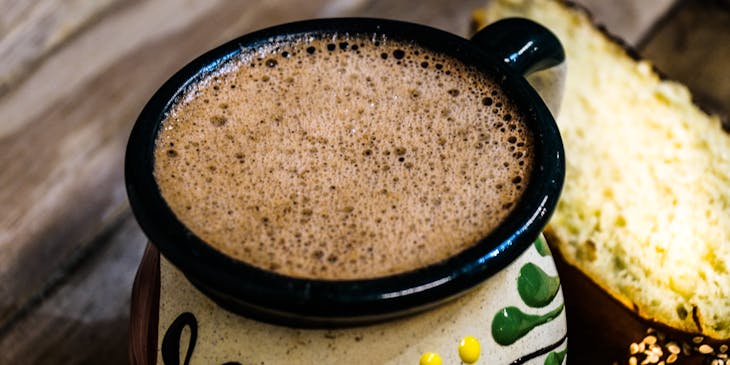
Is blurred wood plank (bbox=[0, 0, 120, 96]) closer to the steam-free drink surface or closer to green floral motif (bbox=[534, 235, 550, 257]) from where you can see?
the steam-free drink surface

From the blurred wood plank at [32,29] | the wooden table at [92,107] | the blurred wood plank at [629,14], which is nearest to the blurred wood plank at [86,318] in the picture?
the wooden table at [92,107]

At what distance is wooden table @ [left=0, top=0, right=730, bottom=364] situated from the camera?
1010 mm

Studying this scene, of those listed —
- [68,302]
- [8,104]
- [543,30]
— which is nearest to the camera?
[543,30]

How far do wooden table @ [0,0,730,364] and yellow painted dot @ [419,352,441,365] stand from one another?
52 centimetres

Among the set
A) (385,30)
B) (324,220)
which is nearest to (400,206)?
(324,220)

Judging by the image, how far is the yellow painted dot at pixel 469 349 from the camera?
0.60m

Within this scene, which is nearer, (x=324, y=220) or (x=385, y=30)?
(x=324, y=220)

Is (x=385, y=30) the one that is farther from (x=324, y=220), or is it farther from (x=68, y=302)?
(x=68, y=302)

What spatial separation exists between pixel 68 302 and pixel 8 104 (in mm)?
348

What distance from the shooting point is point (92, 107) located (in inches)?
47.6

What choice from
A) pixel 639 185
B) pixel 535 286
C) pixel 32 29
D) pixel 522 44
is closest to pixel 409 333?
pixel 535 286

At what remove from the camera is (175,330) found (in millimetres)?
630

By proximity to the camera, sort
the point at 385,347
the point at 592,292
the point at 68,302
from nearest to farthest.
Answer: the point at 385,347
the point at 592,292
the point at 68,302

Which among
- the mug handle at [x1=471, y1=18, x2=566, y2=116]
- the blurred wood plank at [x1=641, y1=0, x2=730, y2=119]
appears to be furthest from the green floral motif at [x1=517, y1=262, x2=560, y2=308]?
the blurred wood plank at [x1=641, y1=0, x2=730, y2=119]
